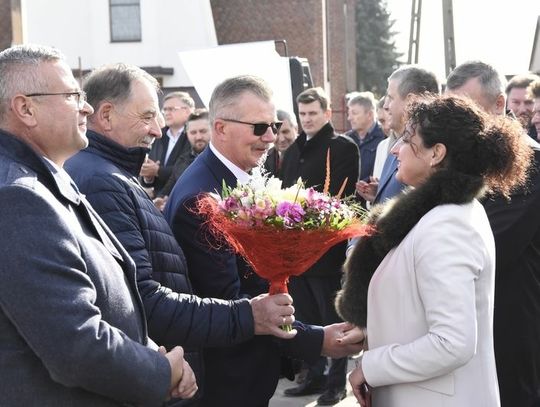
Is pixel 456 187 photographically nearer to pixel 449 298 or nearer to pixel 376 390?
pixel 449 298

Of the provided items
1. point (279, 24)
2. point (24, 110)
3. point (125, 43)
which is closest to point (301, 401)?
point (24, 110)

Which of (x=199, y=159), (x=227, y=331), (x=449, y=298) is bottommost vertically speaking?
(x=227, y=331)

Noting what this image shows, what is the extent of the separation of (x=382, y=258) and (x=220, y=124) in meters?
1.12

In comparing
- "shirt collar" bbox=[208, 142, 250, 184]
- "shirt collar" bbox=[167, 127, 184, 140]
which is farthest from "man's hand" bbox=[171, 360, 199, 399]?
"shirt collar" bbox=[167, 127, 184, 140]

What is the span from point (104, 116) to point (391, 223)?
1399 millimetres

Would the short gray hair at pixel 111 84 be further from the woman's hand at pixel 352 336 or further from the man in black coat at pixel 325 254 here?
the man in black coat at pixel 325 254

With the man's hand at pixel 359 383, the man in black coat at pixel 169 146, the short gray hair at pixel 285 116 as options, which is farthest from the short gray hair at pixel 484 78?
the short gray hair at pixel 285 116

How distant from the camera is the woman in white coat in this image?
10.0 ft

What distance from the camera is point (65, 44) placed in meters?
27.4

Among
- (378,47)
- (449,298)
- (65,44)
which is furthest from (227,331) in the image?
(378,47)

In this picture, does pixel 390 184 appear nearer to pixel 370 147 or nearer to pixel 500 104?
pixel 500 104

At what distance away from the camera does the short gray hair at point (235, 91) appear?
407 centimetres

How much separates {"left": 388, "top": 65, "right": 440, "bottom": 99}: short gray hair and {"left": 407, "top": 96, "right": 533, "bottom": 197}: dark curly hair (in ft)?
6.22

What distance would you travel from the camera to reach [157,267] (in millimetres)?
3498
